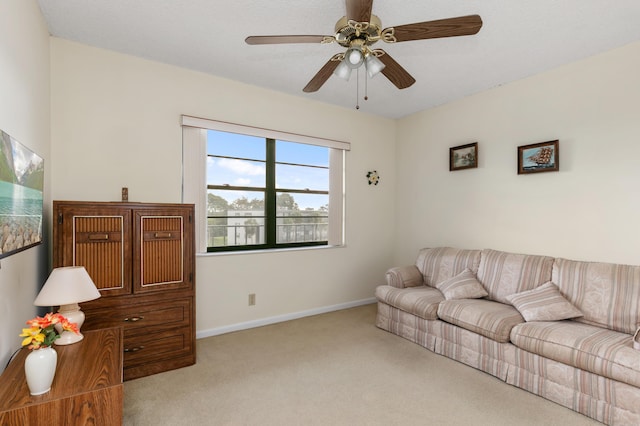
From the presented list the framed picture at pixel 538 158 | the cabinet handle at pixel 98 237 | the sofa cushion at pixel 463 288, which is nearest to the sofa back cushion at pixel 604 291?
the sofa cushion at pixel 463 288

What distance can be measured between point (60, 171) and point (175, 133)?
3.29 feet

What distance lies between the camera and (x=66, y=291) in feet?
6.01

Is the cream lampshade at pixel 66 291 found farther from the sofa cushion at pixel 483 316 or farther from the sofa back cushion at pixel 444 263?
the sofa back cushion at pixel 444 263

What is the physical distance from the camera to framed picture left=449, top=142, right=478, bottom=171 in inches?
Result: 151

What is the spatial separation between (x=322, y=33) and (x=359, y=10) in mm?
914

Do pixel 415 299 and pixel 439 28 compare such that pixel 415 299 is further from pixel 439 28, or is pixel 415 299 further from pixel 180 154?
pixel 180 154

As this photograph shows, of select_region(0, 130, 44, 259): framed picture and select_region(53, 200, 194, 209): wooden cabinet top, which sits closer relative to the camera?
select_region(0, 130, 44, 259): framed picture

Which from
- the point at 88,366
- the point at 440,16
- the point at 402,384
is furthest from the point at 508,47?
the point at 88,366

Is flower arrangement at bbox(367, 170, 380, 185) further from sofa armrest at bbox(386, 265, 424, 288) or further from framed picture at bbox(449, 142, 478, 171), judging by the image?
sofa armrest at bbox(386, 265, 424, 288)

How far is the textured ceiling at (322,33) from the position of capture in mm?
2209

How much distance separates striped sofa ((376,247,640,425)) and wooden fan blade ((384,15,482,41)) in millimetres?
2149

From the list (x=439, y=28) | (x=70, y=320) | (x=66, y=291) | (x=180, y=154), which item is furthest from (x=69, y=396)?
(x=439, y=28)

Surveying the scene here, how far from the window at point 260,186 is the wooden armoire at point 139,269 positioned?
0.64 metres

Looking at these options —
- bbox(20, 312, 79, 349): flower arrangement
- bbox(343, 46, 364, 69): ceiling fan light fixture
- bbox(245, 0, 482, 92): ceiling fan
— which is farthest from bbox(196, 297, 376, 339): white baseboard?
bbox(343, 46, 364, 69): ceiling fan light fixture
